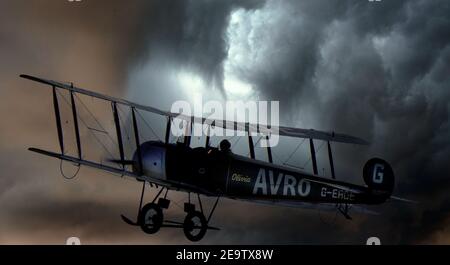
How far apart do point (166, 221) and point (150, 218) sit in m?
0.38

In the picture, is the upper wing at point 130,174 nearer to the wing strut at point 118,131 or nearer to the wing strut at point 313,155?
the wing strut at point 118,131

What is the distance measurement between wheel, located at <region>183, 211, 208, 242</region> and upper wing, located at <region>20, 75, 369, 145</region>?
2.20 metres

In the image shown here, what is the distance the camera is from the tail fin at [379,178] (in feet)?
43.2

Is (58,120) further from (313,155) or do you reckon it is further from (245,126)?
(313,155)

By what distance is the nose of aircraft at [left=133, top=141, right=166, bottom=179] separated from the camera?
1288 centimetres

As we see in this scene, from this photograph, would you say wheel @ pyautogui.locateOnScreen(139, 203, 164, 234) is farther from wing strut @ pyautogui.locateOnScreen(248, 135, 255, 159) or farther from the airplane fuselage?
wing strut @ pyautogui.locateOnScreen(248, 135, 255, 159)

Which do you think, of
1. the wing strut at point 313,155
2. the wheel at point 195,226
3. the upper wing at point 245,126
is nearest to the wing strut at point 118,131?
the upper wing at point 245,126

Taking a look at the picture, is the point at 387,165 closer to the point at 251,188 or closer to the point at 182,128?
the point at 251,188

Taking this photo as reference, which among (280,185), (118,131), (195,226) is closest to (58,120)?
(118,131)

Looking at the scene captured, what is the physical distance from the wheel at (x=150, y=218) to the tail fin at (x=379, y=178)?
Answer: 4909mm
